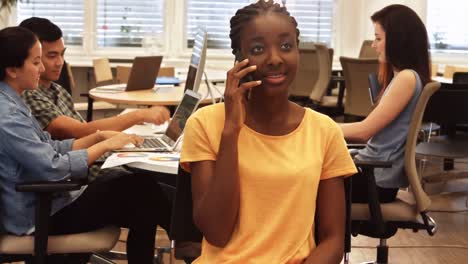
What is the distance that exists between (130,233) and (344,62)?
4.73m

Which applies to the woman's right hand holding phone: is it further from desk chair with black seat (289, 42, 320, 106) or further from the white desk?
desk chair with black seat (289, 42, 320, 106)

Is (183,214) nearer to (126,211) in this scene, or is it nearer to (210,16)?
(126,211)

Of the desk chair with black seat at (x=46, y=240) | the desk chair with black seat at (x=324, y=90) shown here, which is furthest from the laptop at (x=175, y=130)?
the desk chair with black seat at (x=324, y=90)

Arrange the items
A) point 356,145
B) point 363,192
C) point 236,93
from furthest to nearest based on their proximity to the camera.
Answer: point 356,145 < point 363,192 < point 236,93

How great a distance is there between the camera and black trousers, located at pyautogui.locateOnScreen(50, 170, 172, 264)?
2.76 m

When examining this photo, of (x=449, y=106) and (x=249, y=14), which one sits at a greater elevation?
(x=249, y=14)

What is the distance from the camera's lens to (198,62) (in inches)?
135

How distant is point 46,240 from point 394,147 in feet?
4.75

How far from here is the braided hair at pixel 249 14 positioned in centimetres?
176

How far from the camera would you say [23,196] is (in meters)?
2.65

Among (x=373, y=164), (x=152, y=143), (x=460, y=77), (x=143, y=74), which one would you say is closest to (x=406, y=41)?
(x=373, y=164)

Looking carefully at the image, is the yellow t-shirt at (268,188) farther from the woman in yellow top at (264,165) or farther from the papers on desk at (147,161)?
the papers on desk at (147,161)

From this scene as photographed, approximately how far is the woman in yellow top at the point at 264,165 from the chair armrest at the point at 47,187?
0.89 metres

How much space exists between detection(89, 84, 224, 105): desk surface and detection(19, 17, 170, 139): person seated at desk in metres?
1.03
